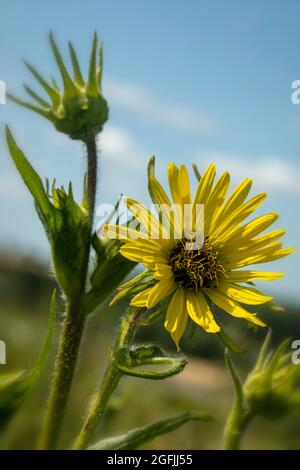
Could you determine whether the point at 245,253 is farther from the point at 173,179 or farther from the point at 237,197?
the point at 173,179

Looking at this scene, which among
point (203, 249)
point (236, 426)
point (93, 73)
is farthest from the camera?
point (236, 426)

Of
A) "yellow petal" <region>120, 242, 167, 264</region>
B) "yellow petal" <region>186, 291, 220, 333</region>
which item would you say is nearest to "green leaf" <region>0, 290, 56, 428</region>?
"yellow petal" <region>120, 242, 167, 264</region>

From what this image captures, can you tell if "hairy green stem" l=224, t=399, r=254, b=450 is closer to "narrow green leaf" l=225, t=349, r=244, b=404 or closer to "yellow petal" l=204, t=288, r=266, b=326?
"narrow green leaf" l=225, t=349, r=244, b=404

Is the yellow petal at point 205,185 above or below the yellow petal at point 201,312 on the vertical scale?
above

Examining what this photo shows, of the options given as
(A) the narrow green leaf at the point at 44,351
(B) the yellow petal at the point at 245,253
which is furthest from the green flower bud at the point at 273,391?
(A) the narrow green leaf at the point at 44,351

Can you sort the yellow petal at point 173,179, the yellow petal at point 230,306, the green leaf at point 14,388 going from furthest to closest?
the yellow petal at point 173,179 < the yellow petal at point 230,306 < the green leaf at point 14,388

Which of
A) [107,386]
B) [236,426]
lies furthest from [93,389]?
[107,386]

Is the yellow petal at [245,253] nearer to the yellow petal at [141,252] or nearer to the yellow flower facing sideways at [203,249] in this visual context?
the yellow flower facing sideways at [203,249]
